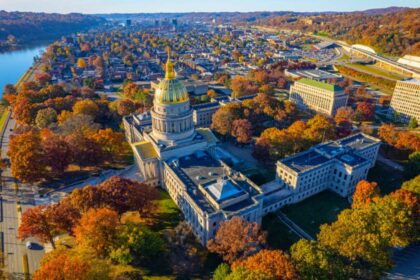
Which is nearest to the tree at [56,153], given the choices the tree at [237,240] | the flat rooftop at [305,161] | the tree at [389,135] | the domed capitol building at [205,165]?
the domed capitol building at [205,165]

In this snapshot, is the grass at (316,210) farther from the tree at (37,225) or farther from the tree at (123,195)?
the tree at (37,225)

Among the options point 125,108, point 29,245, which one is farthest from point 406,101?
point 29,245

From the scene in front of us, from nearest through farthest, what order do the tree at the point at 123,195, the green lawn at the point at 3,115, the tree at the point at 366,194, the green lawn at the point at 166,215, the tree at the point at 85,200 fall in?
the tree at the point at 85,200 < the tree at the point at 123,195 < the tree at the point at 366,194 < the green lawn at the point at 166,215 < the green lawn at the point at 3,115

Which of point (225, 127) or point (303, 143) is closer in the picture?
point (303, 143)

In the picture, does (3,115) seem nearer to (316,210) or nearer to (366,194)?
(316,210)

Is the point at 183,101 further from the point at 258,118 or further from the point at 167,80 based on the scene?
the point at 258,118

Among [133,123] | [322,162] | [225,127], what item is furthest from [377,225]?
[133,123]
